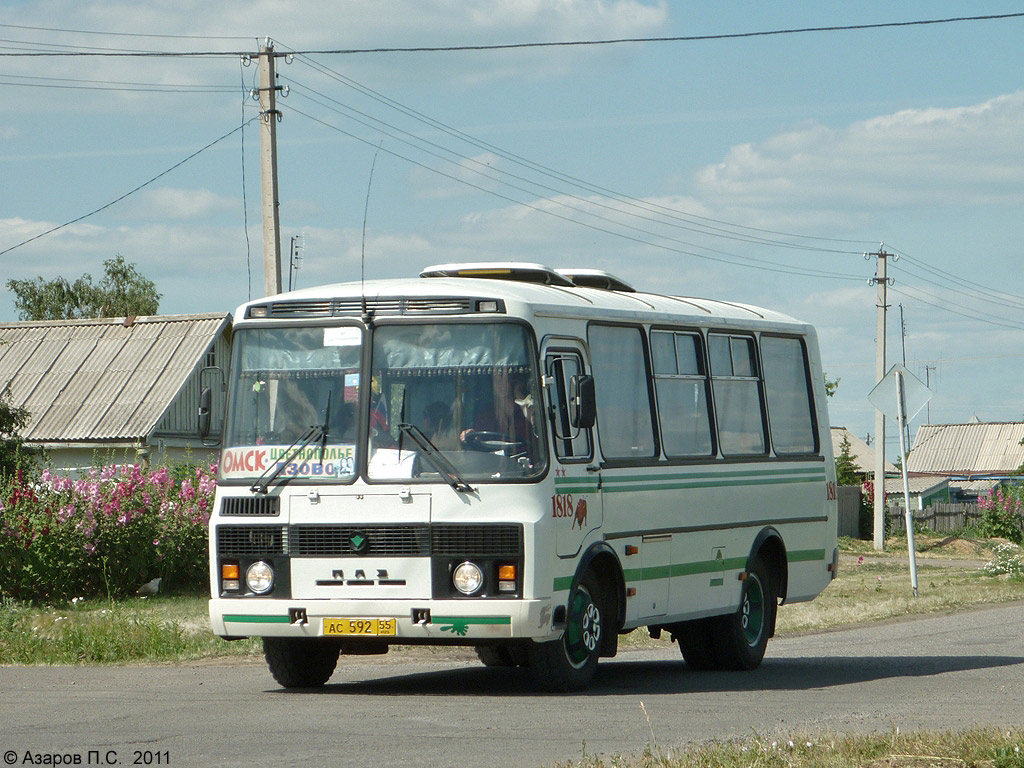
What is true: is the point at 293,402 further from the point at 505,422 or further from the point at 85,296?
the point at 85,296

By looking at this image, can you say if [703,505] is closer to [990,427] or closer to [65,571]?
[65,571]

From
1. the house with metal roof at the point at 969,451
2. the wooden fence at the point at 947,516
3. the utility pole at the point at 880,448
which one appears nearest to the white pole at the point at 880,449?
the utility pole at the point at 880,448

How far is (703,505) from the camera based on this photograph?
1375cm

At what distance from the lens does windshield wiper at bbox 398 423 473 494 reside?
1110 centimetres

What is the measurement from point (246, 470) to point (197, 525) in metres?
13.0

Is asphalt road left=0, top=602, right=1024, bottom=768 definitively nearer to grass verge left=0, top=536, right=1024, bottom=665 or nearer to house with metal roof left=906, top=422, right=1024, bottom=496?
grass verge left=0, top=536, right=1024, bottom=665

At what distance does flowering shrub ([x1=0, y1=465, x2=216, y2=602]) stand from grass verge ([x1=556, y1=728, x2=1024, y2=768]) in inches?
600

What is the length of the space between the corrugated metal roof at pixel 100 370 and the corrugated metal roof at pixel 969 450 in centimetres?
8058

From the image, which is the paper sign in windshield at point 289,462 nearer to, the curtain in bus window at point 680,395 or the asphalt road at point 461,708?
the asphalt road at point 461,708

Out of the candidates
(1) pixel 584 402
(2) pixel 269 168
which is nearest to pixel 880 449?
(2) pixel 269 168

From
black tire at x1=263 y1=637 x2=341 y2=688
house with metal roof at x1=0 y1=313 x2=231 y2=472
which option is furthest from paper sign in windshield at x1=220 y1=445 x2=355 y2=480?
house with metal roof at x1=0 y1=313 x2=231 y2=472

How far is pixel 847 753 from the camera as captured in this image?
26.4ft

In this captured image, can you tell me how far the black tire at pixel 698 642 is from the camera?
47.3 ft

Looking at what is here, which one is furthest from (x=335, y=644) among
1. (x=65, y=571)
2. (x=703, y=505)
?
(x=65, y=571)
